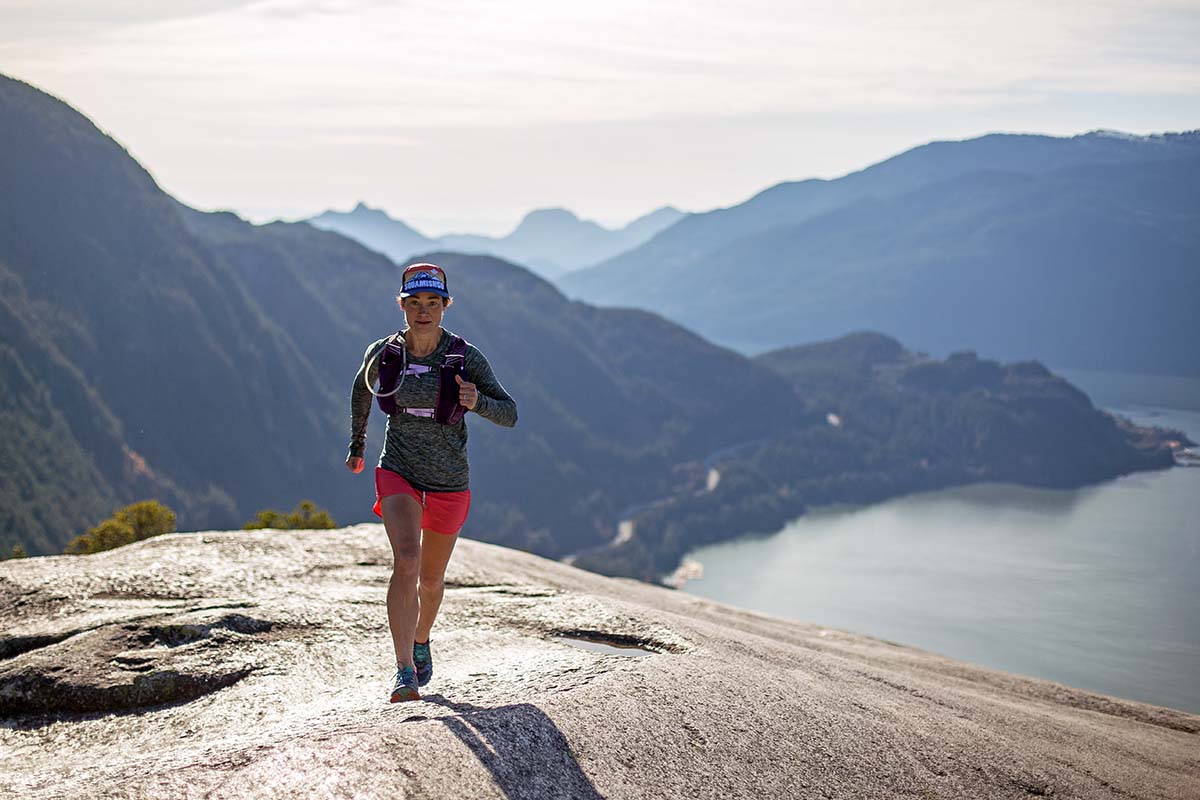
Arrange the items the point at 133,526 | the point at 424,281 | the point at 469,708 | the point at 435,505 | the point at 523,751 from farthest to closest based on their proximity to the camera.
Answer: the point at 133,526 < the point at 435,505 < the point at 424,281 < the point at 469,708 < the point at 523,751

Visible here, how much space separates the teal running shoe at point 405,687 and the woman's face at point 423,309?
253 centimetres

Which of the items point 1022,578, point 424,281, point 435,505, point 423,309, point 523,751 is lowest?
point 1022,578

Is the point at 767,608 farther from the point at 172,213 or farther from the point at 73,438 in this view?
the point at 172,213

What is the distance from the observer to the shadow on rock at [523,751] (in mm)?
6074

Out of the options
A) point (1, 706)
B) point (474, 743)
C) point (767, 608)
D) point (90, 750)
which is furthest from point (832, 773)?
point (767, 608)

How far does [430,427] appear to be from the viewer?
7094mm

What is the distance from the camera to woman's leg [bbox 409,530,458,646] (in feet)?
23.9

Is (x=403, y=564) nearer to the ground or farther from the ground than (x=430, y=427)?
nearer to the ground

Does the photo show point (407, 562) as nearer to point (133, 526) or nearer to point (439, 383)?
point (439, 383)

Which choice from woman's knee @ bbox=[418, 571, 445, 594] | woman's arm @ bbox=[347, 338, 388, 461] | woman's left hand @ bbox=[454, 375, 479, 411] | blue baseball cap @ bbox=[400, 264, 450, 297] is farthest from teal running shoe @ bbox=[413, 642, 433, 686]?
blue baseball cap @ bbox=[400, 264, 450, 297]

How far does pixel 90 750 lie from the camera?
743 centimetres

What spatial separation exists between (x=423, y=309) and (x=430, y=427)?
0.84m

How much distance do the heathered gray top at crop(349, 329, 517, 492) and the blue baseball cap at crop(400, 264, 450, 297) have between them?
354 mm

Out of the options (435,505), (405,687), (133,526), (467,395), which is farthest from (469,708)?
(133,526)
